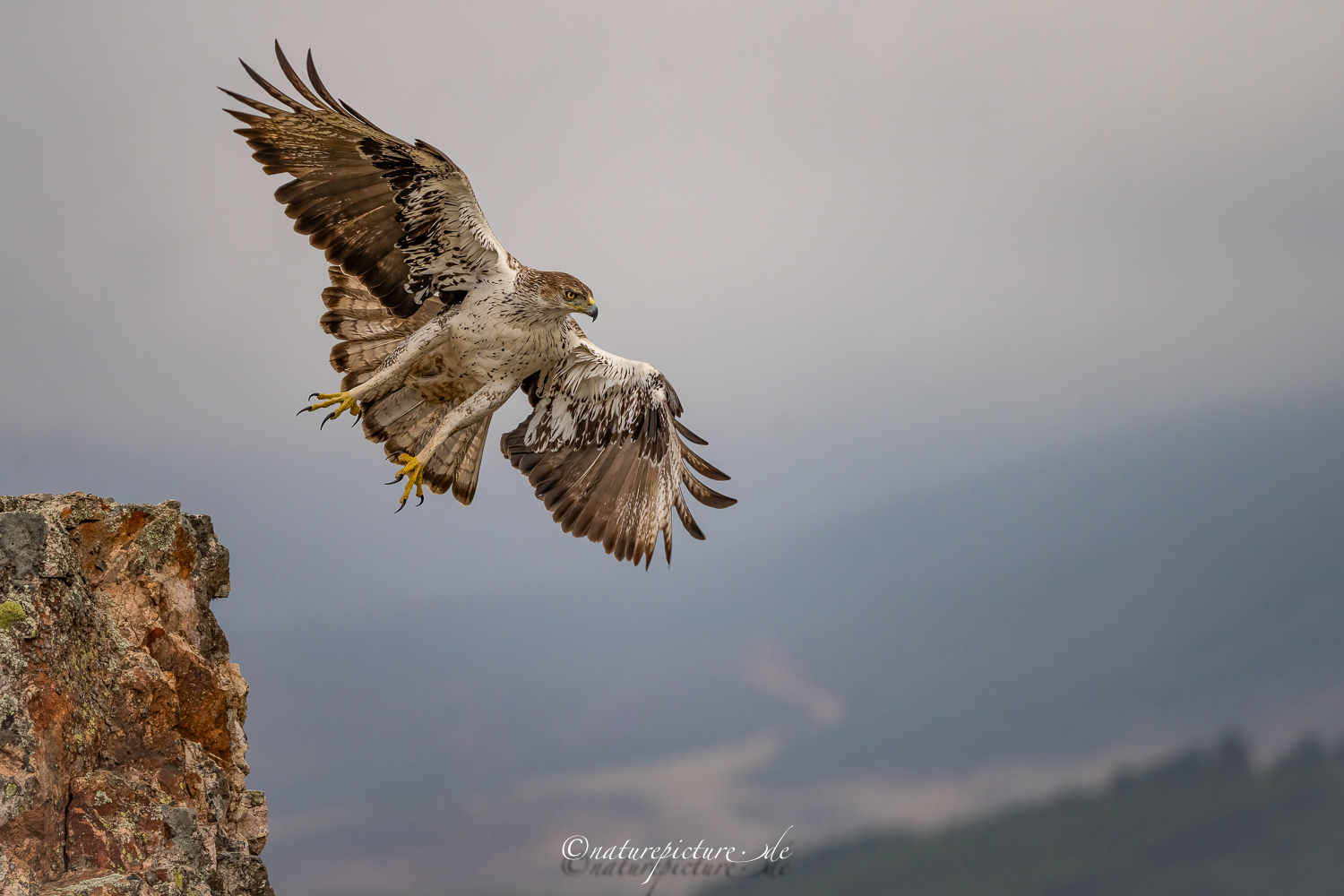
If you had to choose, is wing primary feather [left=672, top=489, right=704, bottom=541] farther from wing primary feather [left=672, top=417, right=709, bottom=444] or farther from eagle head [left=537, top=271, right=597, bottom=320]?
eagle head [left=537, top=271, right=597, bottom=320]

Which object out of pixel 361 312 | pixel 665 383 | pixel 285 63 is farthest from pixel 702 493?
pixel 285 63

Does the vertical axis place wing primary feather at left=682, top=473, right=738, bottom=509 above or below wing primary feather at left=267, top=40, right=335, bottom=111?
below

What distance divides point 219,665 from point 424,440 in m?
2.56

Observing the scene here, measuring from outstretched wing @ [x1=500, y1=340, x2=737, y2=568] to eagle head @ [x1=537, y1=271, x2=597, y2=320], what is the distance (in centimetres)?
106

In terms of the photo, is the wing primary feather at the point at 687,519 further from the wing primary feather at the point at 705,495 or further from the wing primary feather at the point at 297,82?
the wing primary feather at the point at 297,82

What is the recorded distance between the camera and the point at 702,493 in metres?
9.35

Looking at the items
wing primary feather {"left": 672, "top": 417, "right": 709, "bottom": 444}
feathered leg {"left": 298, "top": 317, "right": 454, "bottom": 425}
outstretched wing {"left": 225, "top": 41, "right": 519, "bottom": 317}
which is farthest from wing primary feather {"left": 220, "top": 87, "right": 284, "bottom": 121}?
wing primary feather {"left": 672, "top": 417, "right": 709, "bottom": 444}

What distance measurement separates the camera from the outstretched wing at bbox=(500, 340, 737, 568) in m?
8.83

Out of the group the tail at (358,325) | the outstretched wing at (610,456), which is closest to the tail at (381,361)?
the tail at (358,325)

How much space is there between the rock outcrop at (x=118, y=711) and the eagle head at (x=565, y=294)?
284 cm

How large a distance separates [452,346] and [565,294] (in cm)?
100

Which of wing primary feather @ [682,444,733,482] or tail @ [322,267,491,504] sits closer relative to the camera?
tail @ [322,267,491,504]

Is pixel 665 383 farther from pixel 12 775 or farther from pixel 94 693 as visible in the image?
pixel 12 775

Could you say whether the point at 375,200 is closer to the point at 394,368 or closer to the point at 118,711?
the point at 394,368
